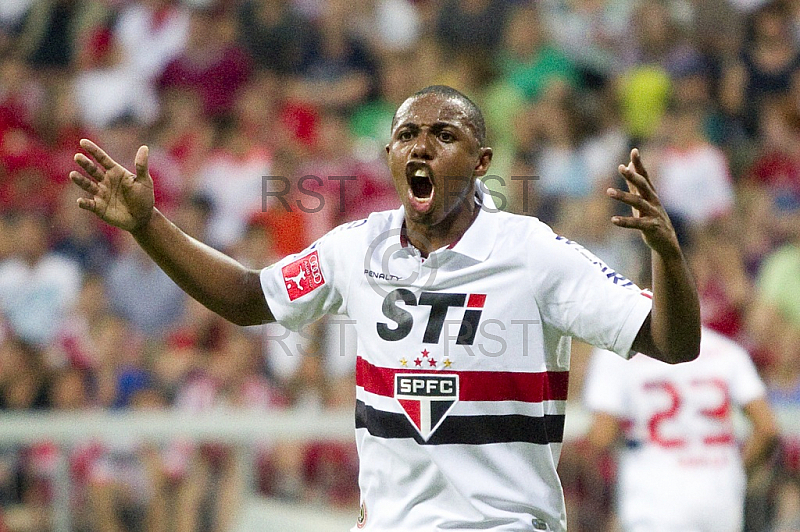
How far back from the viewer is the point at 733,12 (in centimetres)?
1017

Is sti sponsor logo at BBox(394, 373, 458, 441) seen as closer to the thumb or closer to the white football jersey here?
the white football jersey

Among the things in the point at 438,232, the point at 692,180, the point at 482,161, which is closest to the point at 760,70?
the point at 692,180

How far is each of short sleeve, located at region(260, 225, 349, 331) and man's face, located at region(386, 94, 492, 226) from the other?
302 millimetres

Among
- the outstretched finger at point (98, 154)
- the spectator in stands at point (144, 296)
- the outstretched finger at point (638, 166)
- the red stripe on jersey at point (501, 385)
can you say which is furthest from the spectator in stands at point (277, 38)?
the outstretched finger at point (638, 166)

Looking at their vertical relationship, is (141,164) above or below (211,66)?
below

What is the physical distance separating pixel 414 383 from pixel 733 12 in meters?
7.74

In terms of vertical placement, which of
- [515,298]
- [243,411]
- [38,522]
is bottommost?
[38,522]

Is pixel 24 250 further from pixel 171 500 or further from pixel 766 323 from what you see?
pixel 766 323

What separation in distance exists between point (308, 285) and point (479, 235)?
1.83ft

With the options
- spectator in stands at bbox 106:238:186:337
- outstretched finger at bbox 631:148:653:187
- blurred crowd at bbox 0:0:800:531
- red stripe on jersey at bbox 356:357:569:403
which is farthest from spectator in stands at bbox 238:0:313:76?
outstretched finger at bbox 631:148:653:187

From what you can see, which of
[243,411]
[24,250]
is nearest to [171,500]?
[243,411]

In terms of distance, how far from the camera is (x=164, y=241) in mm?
3680

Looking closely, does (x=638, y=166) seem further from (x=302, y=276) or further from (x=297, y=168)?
(x=297, y=168)

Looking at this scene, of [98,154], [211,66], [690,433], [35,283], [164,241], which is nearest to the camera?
[98,154]
